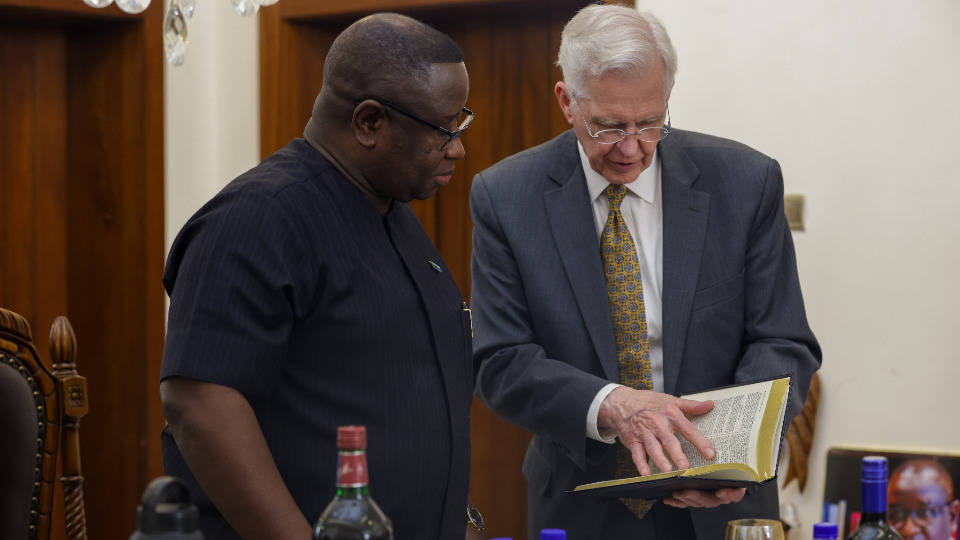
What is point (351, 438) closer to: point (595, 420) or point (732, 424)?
point (732, 424)

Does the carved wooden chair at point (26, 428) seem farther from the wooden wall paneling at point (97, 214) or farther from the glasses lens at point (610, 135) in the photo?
the wooden wall paneling at point (97, 214)

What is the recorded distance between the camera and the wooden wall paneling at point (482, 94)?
346cm

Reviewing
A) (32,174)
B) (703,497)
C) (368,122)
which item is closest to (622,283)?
(703,497)

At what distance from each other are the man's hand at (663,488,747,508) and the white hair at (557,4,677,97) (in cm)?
72

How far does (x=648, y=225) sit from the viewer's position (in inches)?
78.4

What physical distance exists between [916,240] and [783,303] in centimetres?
100

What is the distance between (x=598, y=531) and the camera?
1.90 meters

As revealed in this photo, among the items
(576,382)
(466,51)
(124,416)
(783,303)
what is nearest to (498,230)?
(576,382)

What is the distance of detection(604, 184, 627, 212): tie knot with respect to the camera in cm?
198

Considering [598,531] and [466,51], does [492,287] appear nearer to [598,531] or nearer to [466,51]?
[598,531]

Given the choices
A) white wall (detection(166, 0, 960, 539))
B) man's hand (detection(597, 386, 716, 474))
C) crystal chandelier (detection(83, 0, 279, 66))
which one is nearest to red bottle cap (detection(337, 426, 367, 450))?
man's hand (detection(597, 386, 716, 474))

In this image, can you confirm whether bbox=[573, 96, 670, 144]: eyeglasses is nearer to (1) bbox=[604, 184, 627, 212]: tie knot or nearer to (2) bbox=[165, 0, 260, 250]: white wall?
(1) bbox=[604, 184, 627, 212]: tie knot

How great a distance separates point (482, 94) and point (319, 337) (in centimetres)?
227

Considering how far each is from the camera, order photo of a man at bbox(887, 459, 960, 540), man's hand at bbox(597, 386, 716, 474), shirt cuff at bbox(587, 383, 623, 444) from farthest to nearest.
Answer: photo of a man at bbox(887, 459, 960, 540) → shirt cuff at bbox(587, 383, 623, 444) → man's hand at bbox(597, 386, 716, 474)
